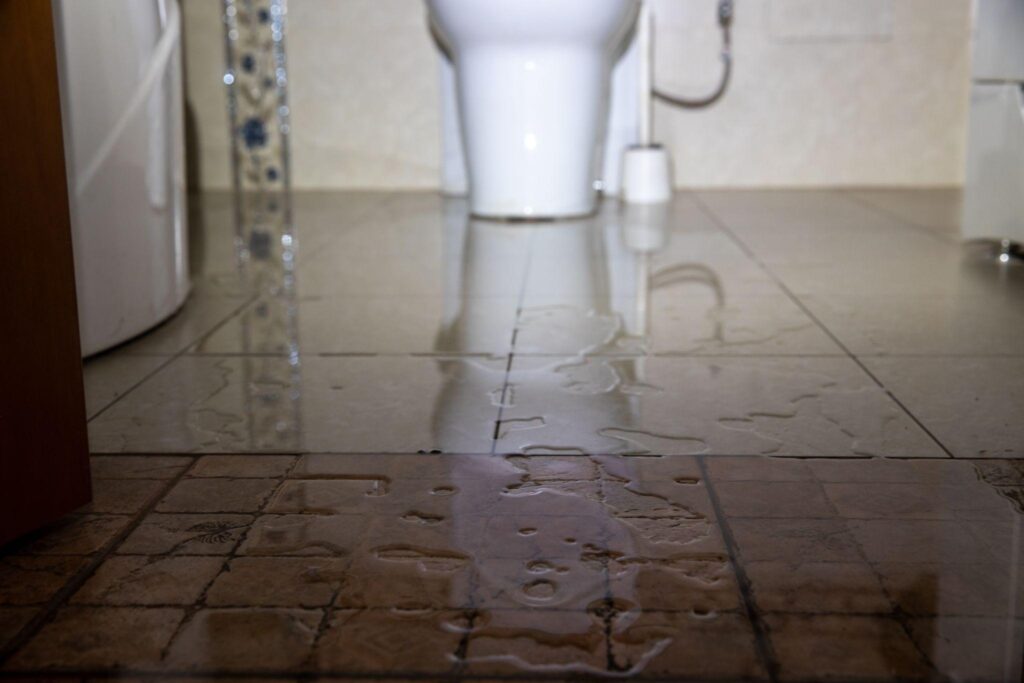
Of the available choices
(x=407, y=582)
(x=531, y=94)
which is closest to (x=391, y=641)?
(x=407, y=582)

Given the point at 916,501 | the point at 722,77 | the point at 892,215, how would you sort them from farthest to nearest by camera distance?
the point at 722,77 → the point at 892,215 → the point at 916,501

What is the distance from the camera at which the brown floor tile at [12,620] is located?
63cm

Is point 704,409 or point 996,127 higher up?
point 996,127

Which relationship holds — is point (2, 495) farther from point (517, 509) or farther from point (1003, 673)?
point (1003, 673)

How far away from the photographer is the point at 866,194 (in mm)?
2992

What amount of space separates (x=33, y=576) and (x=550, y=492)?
38 cm

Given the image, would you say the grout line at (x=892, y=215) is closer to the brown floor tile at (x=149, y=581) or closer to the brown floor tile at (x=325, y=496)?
the brown floor tile at (x=325, y=496)

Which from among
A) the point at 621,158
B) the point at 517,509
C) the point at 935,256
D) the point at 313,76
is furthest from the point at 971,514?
the point at 313,76

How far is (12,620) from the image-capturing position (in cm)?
65

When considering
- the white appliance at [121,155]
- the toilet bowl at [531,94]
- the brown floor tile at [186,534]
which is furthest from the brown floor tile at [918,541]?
the toilet bowl at [531,94]

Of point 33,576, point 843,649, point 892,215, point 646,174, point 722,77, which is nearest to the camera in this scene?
point 843,649

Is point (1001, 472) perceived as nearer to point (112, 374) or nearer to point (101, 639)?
point (101, 639)

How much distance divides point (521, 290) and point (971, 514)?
98 cm

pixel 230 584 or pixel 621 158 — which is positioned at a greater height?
pixel 621 158
